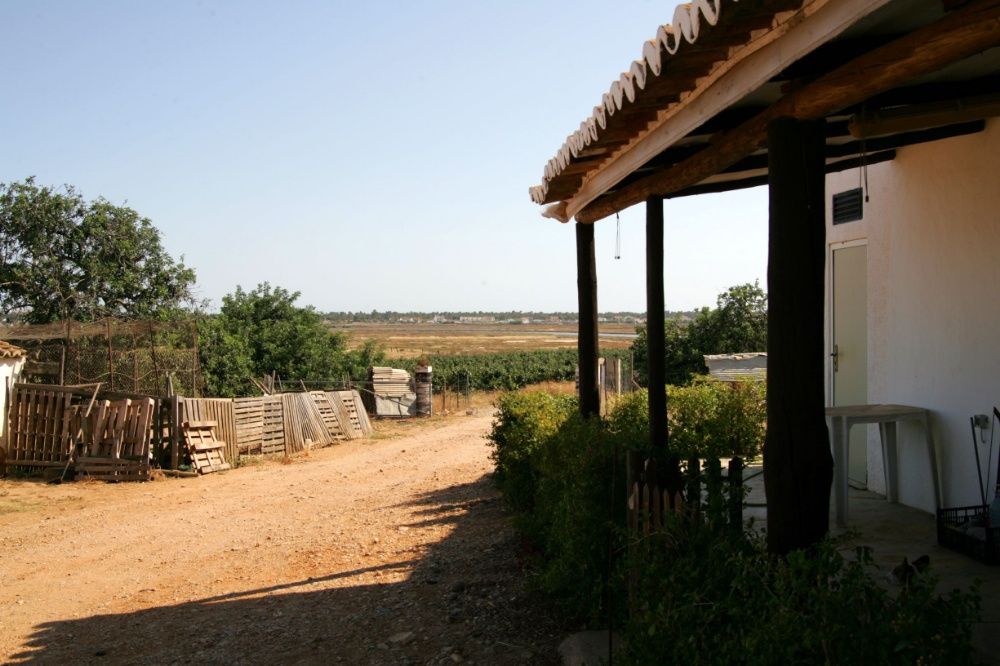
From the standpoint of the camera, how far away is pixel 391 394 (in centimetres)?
2689

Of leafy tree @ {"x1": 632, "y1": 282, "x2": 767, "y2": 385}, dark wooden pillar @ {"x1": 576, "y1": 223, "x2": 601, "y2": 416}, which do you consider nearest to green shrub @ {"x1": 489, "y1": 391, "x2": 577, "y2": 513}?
dark wooden pillar @ {"x1": 576, "y1": 223, "x2": 601, "y2": 416}

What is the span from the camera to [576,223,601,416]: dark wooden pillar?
299 inches

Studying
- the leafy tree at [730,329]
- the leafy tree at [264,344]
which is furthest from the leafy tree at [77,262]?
the leafy tree at [730,329]

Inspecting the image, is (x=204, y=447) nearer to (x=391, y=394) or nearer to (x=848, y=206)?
(x=391, y=394)

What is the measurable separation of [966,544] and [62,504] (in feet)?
42.3

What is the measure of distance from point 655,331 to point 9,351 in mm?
14529

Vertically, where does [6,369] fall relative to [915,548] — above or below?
above

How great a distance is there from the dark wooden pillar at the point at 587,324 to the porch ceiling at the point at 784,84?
110cm

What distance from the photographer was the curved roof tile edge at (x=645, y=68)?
10.4ft

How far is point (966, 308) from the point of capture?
18.0 feet

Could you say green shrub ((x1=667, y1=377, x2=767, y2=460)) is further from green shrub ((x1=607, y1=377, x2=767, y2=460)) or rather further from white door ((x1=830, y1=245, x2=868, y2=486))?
white door ((x1=830, y1=245, x2=868, y2=486))

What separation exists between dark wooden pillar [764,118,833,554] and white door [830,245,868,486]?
405 cm

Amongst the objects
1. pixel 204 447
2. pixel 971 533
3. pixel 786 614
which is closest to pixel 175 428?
pixel 204 447

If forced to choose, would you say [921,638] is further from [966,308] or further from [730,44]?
[966,308]
